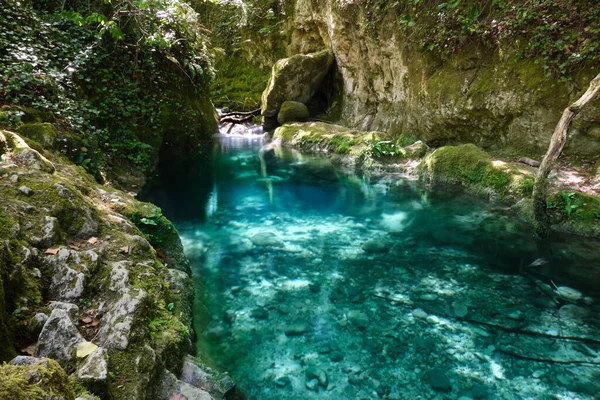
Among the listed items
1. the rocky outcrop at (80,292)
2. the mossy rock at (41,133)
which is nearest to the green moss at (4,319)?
the rocky outcrop at (80,292)

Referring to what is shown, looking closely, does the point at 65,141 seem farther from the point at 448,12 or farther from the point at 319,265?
the point at 448,12

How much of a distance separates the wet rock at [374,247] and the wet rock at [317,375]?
9.78ft

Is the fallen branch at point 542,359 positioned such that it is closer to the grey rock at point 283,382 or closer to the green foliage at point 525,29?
the grey rock at point 283,382

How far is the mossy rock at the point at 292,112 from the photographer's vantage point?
60.8ft

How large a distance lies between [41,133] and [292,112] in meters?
14.0

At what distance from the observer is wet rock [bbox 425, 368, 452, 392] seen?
11.5ft

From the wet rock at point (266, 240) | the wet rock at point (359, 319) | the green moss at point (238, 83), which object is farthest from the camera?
the green moss at point (238, 83)

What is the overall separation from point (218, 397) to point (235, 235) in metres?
4.29

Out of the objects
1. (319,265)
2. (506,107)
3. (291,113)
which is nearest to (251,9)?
(291,113)

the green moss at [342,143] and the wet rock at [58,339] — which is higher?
the wet rock at [58,339]

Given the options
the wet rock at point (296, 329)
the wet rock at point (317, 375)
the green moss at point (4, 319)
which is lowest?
the wet rock at point (317, 375)

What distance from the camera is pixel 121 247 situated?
145 inches

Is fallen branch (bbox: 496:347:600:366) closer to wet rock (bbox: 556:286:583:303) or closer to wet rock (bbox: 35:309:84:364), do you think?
wet rock (bbox: 556:286:583:303)

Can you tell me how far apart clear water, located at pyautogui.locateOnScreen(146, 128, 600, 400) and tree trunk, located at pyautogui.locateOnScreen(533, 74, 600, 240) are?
42cm
